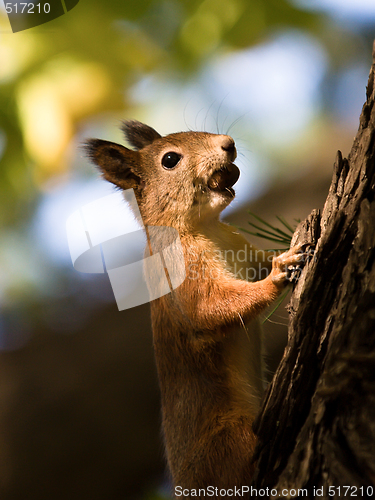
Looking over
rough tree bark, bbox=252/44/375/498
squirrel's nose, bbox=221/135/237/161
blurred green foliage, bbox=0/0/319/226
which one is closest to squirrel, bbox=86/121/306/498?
squirrel's nose, bbox=221/135/237/161

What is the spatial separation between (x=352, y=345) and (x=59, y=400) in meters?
2.06

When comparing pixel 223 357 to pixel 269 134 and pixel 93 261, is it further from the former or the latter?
pixel 269 134

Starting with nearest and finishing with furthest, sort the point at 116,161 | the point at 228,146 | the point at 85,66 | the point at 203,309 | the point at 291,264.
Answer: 1. the point at 291,264
2. the point at 203,309
3. the point at 228,146
4. the point at 116,161
5. the point at 85,66

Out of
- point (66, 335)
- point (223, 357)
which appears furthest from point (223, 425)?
point (66, 335)

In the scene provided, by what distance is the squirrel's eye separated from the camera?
1.54 metres

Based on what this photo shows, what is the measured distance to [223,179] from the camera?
1455mm

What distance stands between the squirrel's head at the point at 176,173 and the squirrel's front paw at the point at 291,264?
1.41ft

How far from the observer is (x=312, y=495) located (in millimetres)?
742

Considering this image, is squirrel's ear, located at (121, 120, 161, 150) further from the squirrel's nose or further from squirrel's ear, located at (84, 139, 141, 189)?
the squirrel's nose

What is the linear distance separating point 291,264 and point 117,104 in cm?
131

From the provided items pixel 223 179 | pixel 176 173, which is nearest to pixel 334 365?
pixel 223 179

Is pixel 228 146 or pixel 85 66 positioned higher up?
pixel 85 66

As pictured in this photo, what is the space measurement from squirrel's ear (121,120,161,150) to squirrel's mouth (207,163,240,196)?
0.42m

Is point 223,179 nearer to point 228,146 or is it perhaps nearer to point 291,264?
point 228,146
